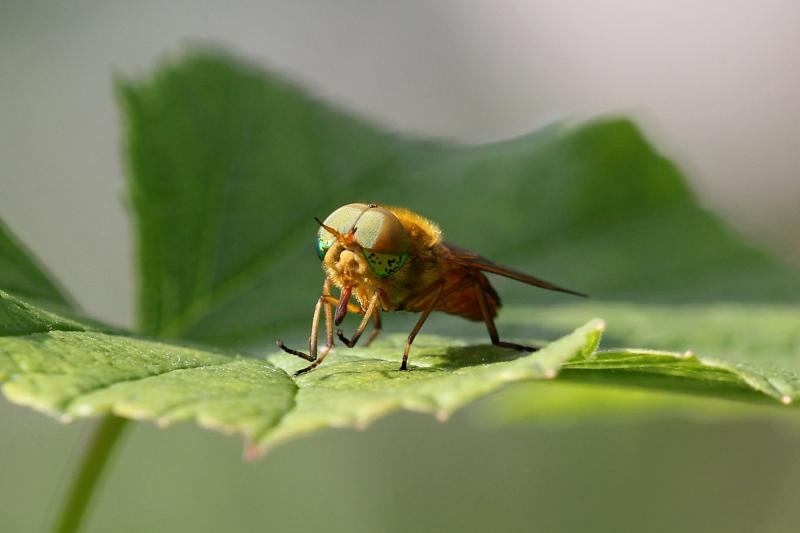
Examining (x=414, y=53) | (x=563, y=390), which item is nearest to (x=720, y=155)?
(x=414, y=53)

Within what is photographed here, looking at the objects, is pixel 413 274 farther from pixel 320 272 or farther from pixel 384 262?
pixel 320 272

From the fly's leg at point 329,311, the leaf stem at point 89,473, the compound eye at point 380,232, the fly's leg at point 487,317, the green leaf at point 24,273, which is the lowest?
the leaf stem at point 89,473

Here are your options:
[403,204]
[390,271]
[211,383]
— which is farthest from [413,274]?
[403,204]

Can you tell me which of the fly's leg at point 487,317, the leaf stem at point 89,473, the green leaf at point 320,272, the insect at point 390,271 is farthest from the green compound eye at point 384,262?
the leaf stem at point 89,473

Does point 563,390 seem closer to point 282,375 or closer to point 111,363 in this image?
point 282,375

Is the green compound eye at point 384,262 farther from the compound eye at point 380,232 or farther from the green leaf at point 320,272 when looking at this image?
the green leaf at point 320,272

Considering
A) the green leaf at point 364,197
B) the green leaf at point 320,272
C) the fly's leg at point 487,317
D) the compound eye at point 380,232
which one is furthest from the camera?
the green leaf at point 364,197

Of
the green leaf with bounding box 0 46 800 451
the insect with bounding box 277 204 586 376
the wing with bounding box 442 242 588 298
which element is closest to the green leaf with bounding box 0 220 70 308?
the green leaf with bounding box 0 46 800 451
